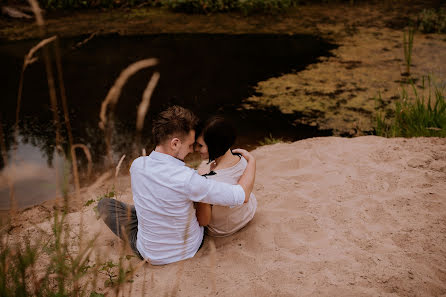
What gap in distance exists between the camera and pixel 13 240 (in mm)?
2457

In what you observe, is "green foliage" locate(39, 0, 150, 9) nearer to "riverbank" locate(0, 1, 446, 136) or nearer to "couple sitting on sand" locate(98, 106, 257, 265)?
"riverbank" locate(0, 1, 446, 136)

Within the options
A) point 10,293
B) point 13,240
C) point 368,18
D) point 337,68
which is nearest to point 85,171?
point 13,240

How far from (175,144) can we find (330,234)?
40.5 inches

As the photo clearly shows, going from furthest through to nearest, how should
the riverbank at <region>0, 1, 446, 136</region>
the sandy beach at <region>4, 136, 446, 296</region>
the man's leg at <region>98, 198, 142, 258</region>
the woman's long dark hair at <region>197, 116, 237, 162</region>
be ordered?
1. the riverbank at <region>0, 1, 446, 136</region>
2. the man's leg at <region>98, 198, 142, 258</region>
3. the woman's long dark hair at <region>197, 116, 237, 162</region>
4. the sandy beach at <region>4, 136, 446, 296</region>

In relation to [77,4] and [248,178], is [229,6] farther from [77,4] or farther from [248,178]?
[248,178]

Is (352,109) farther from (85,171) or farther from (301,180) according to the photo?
(85,171)

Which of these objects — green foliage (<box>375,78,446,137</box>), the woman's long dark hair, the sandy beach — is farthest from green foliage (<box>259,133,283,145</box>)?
the woman's long dark hair

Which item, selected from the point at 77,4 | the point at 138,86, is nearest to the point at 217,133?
the point at 138,86

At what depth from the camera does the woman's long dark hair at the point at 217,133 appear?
2.05 meters

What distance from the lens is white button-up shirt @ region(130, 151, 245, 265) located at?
1.90 meters

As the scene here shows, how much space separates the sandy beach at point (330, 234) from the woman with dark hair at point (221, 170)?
0.31ft

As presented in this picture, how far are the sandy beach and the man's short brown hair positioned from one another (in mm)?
510

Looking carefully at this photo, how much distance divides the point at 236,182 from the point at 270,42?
222 inches

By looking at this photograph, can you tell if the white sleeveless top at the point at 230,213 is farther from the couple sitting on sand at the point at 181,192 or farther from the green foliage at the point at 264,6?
the green foliage at the point at 264,6
